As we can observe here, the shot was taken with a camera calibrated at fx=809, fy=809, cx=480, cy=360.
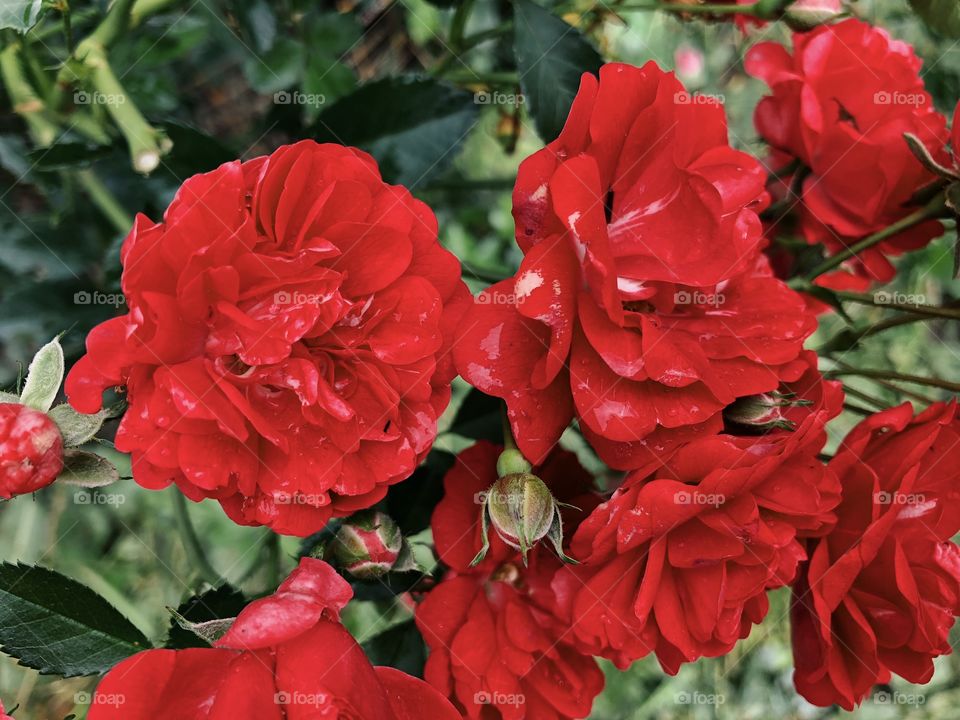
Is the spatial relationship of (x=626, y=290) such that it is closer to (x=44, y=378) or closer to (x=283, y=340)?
(x=283, y=340)

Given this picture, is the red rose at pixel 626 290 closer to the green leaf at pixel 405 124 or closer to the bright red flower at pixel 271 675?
the bright red flower at pixel 271 675

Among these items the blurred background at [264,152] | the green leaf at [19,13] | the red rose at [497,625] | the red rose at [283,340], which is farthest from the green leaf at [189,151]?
the red rose at [497,625]

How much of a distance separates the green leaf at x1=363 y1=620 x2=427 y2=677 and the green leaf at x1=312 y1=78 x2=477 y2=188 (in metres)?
0.39

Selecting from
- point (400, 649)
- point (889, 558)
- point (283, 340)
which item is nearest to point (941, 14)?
point (889, 558)

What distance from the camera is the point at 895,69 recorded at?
636mm

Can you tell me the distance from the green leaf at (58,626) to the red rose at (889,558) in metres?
0.48

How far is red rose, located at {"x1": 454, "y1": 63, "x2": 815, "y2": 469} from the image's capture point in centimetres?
46

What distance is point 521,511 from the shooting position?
0.48 metres

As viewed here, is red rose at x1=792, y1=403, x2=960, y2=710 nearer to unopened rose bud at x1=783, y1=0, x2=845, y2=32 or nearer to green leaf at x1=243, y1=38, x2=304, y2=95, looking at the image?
unopened rose bud at x1=783, y1=0, x2=845, y2=32

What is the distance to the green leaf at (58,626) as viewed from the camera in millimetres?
536

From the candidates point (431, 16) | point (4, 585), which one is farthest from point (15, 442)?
point (431, 16)

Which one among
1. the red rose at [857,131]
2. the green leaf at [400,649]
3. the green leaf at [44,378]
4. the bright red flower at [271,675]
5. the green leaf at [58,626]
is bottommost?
the green leaf at [400,649]

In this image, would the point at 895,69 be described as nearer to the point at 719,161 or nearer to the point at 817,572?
the point at 719,161

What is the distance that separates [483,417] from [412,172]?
23cm
